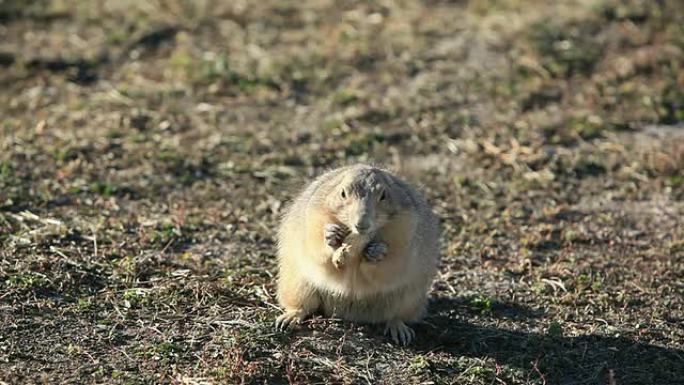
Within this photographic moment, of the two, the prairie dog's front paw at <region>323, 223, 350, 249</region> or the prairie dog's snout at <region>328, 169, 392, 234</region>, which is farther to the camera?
the prairie dog's front paw at <region>323, 223, 350, 249</region>

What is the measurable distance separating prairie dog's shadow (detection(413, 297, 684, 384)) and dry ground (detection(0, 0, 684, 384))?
2cm

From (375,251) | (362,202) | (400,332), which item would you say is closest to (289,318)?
(400,332)

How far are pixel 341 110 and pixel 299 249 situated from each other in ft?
14.5

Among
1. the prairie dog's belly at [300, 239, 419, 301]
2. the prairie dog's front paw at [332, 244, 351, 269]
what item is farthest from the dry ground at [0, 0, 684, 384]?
the prairie dog's front paw at [332, 244, 351, 269]

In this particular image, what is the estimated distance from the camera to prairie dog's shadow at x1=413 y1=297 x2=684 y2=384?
6.78 metres

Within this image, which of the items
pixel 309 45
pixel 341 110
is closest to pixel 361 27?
pixel 309 45

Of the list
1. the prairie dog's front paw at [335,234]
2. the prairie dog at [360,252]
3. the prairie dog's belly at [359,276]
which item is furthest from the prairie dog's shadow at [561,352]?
the prairie dog's front paw at [335,234]

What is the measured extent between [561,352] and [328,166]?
3.66 m

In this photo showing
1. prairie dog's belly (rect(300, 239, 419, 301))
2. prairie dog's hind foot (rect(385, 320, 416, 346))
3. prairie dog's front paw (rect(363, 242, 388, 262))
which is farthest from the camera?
prairie dog's hind foot (rect(385, 320, 416, 346))

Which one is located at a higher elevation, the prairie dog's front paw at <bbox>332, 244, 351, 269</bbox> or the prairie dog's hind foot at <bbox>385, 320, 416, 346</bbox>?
the prairie dog's front paw at <bbox>332, 244, 351, 269</bbox>

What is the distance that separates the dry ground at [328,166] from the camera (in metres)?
6.76

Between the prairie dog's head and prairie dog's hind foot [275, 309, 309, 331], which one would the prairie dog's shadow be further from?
the prairie dog's head

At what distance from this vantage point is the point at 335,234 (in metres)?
6.46

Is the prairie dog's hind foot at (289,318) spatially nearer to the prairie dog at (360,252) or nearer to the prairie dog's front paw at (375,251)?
the prairie dog at (360,252)
